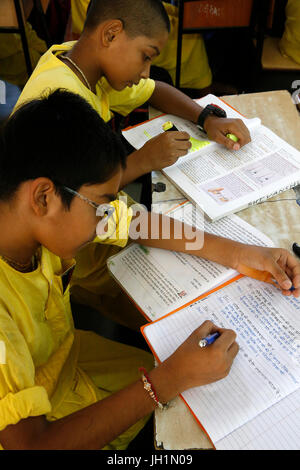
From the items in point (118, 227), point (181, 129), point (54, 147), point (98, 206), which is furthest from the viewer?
point (181, 129)

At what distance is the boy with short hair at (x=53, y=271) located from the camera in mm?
715

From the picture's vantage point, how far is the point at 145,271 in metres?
1.03

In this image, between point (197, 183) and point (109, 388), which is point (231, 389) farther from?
point (197, 183)

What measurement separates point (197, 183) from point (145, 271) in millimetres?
333

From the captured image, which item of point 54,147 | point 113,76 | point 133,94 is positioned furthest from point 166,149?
point 54,147

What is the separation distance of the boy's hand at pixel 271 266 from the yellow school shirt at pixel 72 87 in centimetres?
59

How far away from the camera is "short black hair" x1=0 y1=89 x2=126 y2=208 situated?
709mm

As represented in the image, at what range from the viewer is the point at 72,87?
120 cm

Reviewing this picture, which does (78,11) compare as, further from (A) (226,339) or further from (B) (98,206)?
(A) (226,339)

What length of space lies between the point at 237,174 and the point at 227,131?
0.17 meters

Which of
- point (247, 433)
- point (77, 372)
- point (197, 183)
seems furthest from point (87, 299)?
point (247, 433)

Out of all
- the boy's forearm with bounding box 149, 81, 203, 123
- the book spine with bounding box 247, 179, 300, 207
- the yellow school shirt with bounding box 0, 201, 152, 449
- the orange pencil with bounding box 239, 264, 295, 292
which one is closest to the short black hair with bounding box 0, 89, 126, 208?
the yellow school shirt with bounding box 0, 201, 152, 449

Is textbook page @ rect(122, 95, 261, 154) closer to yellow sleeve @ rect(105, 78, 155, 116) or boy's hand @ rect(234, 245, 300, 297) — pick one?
yellow sleeve @ rect(105, 78, 155, 116)

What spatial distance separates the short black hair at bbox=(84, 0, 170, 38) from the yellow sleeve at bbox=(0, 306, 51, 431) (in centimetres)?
91
